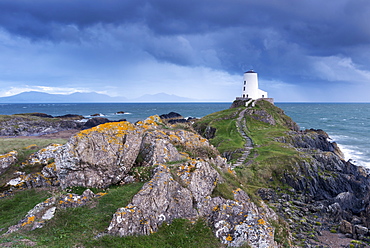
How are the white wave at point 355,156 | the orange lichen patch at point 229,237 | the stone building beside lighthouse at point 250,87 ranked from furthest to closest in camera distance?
the stone building beside lighthouse at point 250,87 < the white wave at point 355,156 < the orange lichen patch at point 229,237

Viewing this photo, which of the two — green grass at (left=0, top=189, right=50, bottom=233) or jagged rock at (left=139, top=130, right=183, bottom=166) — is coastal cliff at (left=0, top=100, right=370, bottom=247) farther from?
green grass at (left=0, top=189, right=50, bottom=233)

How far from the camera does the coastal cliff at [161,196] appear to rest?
433 inches

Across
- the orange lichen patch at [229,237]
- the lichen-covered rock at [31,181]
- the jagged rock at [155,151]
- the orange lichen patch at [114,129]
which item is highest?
the orange lichen patch at [114,129]

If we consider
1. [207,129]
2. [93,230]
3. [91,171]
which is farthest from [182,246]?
[207,129]

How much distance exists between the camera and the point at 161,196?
1245 cm

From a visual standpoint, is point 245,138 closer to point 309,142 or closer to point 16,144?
point 309,142

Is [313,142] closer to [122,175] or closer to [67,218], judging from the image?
[122,175]

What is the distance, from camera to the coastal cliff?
1100 centimetres

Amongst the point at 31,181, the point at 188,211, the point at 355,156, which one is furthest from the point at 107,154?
the point at 355,156

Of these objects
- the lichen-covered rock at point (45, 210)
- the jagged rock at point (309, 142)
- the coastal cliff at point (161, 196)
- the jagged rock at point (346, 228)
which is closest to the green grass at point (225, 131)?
the jagged rock at point (309, 142)

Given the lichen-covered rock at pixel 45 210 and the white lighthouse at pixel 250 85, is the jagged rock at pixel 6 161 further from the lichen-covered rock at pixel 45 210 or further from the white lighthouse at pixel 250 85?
the white lighthouse at pixel 250 85

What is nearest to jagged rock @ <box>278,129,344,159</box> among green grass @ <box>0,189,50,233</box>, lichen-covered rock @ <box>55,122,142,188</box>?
lichen-covered rock @ <box>55,122,142,188</box>

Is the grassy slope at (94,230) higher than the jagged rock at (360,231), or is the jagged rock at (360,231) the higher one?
the grassy slope at (94,230)

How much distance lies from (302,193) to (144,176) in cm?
2249
